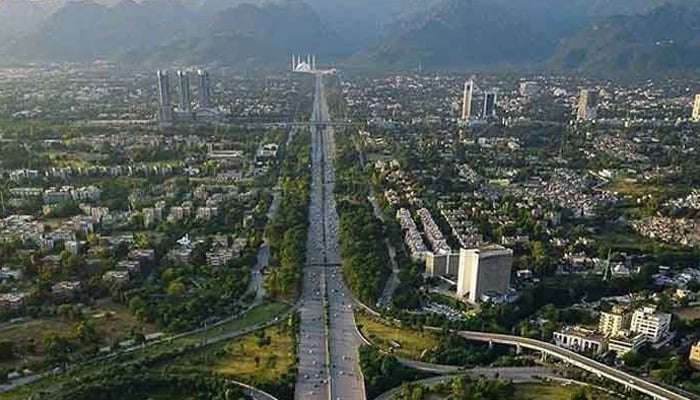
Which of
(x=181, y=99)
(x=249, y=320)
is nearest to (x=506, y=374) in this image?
(x=249, y=320)

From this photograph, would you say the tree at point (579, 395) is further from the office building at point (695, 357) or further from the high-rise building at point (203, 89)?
the high-rise building at point (203, 89)

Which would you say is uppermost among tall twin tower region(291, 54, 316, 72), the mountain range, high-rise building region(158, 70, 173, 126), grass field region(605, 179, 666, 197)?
the mountain range

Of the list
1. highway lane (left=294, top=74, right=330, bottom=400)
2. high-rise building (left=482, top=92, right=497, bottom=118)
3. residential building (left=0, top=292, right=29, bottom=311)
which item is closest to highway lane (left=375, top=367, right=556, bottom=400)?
highway lane (left=294, top=74, right=330, bottom=400)

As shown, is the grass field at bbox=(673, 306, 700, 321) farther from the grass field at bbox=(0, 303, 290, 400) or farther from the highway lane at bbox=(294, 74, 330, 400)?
the grass field at bbox=(0, 303, 290, 400)

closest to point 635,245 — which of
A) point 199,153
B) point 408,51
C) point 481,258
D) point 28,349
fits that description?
point 481,258

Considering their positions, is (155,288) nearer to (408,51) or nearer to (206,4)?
(408,51)

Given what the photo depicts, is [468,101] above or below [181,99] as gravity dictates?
above

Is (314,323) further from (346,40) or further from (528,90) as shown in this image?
(346,40)
